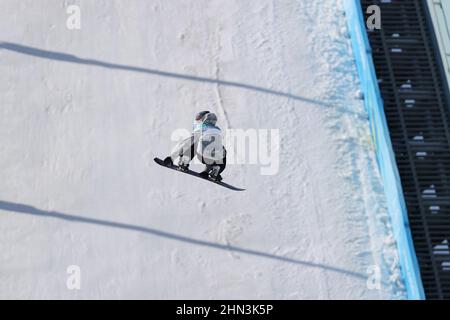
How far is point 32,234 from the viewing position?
13.9 metres

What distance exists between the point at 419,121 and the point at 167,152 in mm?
3129

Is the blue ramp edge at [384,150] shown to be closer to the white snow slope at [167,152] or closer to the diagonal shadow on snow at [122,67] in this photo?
the white snow slope at [167,152]

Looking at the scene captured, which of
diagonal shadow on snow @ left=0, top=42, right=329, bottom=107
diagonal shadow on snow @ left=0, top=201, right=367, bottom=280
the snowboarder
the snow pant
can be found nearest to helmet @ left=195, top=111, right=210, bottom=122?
the snowboarder

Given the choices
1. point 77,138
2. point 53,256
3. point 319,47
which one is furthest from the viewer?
point 319,47

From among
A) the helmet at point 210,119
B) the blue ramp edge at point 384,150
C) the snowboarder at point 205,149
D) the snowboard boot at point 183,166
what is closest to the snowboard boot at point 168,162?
the snowboarder at point 205,149

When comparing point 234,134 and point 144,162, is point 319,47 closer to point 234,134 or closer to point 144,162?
point 234,134

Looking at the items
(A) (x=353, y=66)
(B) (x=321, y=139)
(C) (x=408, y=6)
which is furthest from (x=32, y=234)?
(C) (x=408, y=6)

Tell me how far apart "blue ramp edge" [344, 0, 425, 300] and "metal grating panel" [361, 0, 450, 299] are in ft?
1.00

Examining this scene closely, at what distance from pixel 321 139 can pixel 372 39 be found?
5.70 feet

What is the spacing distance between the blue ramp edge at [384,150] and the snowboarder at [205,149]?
6.10ft

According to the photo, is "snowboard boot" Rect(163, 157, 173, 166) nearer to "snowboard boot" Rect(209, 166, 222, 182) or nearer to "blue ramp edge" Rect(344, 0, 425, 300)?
"snowboard boot" Rect(209, 166, 222, 182)

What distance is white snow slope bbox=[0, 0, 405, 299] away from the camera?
13.8 meters

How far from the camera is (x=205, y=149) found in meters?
14.1

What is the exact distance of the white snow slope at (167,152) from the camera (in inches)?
543
